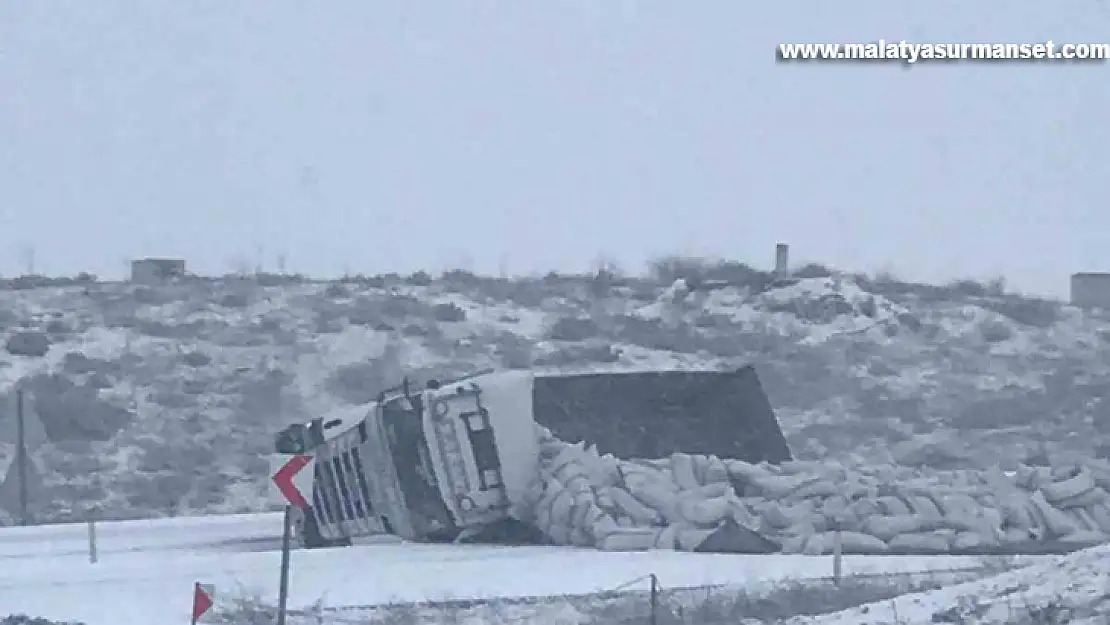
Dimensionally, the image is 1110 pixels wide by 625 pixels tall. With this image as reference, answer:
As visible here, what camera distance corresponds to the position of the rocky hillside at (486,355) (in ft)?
142

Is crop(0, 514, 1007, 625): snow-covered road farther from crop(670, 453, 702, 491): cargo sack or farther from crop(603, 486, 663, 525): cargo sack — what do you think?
crop(670, 453, 702, 491): cargo sack

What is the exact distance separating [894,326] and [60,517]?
86.1 ft

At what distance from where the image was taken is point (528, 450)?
21266 millimetres

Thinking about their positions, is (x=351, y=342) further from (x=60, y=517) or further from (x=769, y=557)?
(x=769, y=557)

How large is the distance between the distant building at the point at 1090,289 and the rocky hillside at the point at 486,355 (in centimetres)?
234

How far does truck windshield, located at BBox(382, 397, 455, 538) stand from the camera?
21.1 m

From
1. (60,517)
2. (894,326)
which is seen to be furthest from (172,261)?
(60,517)

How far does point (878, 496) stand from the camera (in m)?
21.6

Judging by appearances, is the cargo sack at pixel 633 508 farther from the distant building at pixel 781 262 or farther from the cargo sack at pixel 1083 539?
the distant building at pixel 781 262

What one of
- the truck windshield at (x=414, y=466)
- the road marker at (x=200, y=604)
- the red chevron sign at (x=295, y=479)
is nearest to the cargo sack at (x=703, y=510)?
the truck windshield at (x=414, y=466)

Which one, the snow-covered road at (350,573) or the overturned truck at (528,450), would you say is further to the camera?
the overturned truck at (528,450)

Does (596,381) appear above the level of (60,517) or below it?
above

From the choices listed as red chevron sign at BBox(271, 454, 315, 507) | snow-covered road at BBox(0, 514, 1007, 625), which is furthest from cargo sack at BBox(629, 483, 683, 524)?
red chevron sign at BBox(271, 454, 315, 507)

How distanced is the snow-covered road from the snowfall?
2454mm
